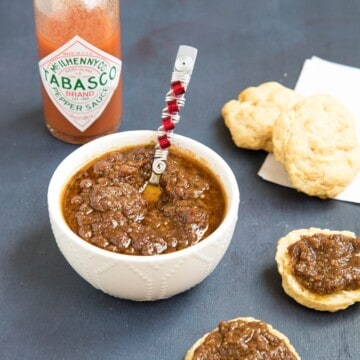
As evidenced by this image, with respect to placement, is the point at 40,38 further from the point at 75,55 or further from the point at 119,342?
the point at 119,342

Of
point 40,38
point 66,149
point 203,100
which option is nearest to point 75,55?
point 40,38

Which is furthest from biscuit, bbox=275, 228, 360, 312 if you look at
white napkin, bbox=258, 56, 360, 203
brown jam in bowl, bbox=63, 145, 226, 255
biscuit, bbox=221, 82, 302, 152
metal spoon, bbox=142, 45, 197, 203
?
white napkin, bbox=258, 56, 360, 203

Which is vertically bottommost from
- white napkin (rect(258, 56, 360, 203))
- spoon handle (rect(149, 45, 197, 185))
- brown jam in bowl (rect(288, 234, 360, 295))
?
white napkin (rect(258, 56, 360, 203))

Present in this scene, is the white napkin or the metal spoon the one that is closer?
the metal spoon

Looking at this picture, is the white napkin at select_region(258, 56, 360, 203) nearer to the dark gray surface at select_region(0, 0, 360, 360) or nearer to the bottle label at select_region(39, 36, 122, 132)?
the dark gray surface at select_region(0, 0, 360, 360)

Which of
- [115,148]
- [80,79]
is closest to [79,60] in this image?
[80,79]
